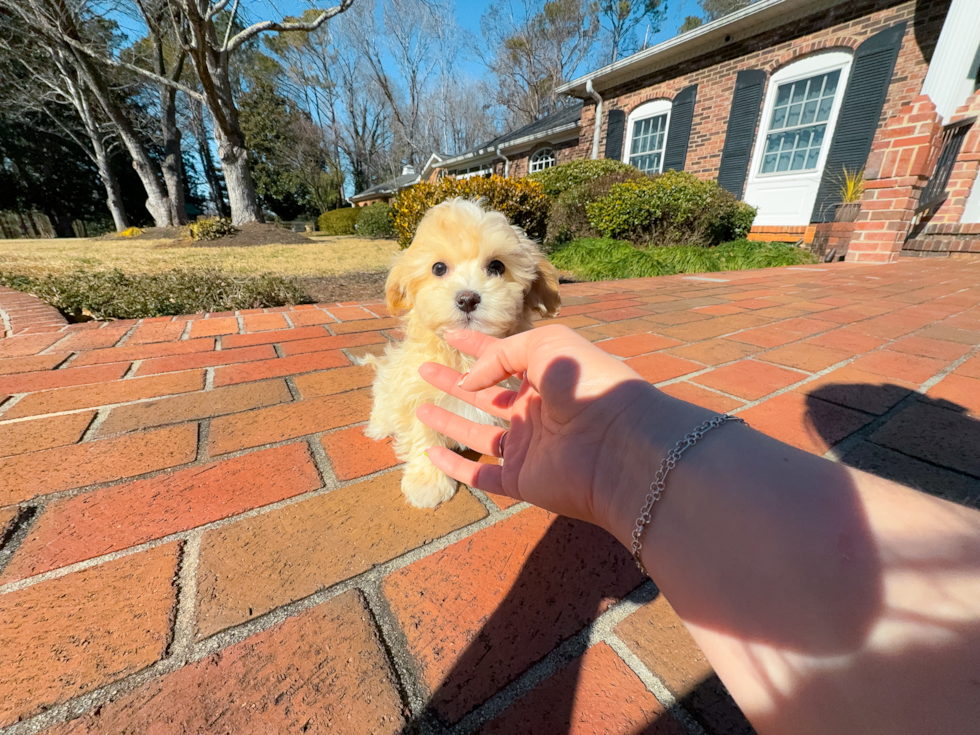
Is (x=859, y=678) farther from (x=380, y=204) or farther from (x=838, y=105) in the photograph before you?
(x=380, y=204)

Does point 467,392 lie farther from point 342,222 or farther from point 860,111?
point 342,222

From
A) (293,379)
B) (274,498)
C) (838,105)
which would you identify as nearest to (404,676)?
(274,498)

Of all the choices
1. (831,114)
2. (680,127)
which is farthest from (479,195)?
(831,114)

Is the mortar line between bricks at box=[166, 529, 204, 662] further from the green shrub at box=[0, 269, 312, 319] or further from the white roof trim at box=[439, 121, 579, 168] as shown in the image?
the white roof trim at box=[439, 121, 579, 168]

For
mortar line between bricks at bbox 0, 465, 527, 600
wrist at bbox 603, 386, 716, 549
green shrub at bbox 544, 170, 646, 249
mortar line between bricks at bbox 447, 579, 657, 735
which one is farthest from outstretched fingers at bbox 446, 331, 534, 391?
green shrub at bbox 544, 170, 646, 249

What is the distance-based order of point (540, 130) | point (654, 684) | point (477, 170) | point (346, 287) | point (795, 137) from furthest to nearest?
1. point (477, 170)
2. point (540, 130)
3. point (795, 137)
4. point (346, 287)
5. point (654, 684)

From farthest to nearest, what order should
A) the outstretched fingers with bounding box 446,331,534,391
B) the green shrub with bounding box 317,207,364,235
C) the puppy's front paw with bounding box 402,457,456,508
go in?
the green shrub with bounding box 317,207,364,235
the puppy's front paw with bounding box 402,457,456,508
the outstretched fingers with bounding box 446,331,534,391
